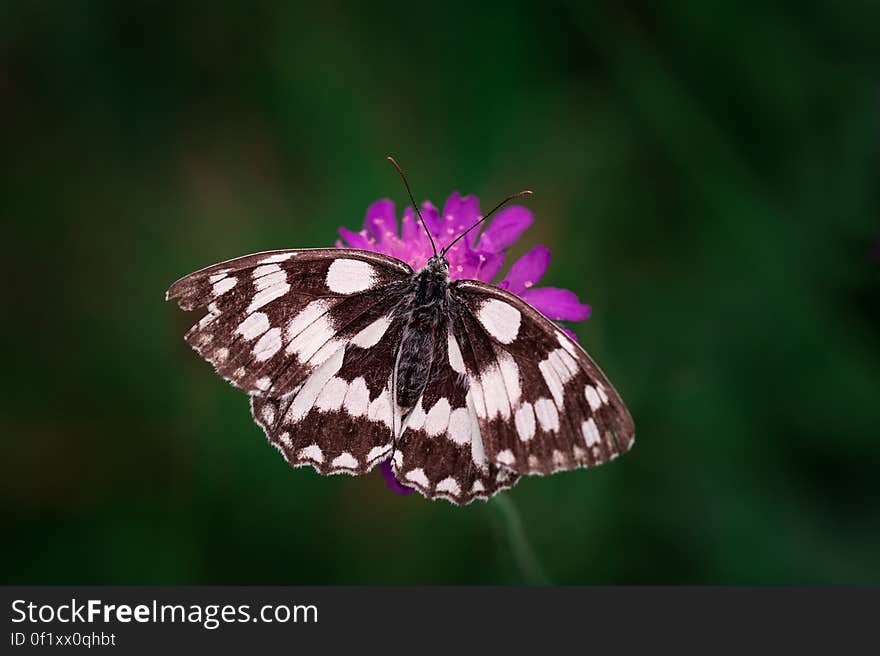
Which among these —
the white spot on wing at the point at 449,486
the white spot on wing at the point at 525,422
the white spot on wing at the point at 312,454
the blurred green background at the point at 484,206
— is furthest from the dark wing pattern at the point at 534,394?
the blurred green background at the point at 484,206

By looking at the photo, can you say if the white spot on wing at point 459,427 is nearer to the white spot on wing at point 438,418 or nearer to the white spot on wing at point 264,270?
the white spot on wing at point 438,418

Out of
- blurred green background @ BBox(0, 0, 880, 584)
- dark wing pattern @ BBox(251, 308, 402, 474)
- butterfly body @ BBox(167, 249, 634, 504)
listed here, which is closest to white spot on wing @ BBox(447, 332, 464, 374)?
butterfly body @ BBox(167, 249, 634, 504)

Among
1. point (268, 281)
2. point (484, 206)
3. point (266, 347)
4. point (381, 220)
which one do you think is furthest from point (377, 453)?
point (484, 206)

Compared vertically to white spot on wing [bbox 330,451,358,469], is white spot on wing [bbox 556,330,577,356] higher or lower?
higher

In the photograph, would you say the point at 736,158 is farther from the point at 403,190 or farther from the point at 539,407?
the point at 539,407

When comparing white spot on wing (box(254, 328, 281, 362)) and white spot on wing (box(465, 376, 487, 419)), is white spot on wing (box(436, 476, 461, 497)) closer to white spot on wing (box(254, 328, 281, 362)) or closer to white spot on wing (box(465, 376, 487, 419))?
white spot on wing (box(465, 376, 487, 419))

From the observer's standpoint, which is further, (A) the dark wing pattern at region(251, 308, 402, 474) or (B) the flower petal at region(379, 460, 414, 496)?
(B) the flower petal at region(379, 460, 414, 496)
